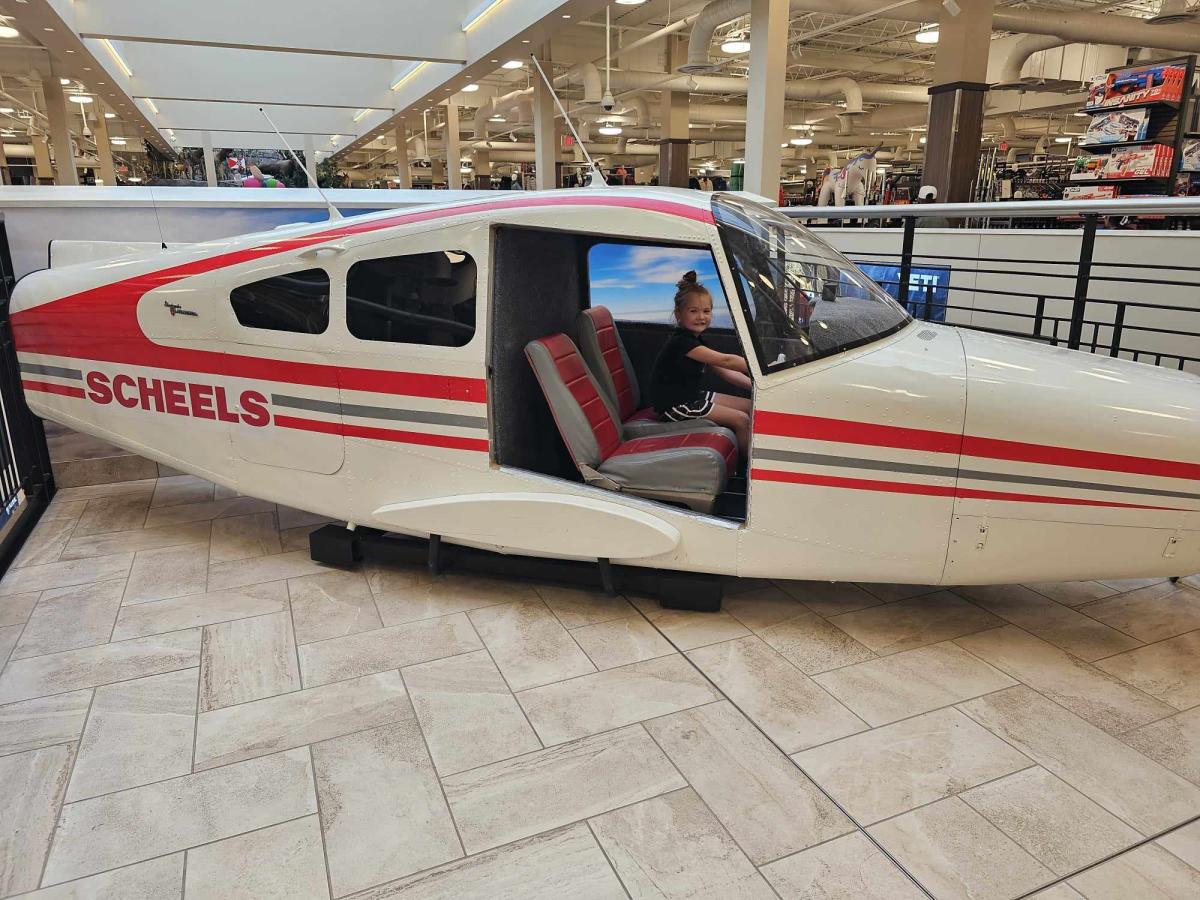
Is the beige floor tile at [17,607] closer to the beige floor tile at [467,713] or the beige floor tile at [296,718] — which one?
the beige floor tile at [296,718]

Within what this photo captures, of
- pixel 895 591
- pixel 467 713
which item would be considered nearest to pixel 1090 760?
pixel 895 591

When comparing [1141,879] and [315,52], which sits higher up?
[315,52]

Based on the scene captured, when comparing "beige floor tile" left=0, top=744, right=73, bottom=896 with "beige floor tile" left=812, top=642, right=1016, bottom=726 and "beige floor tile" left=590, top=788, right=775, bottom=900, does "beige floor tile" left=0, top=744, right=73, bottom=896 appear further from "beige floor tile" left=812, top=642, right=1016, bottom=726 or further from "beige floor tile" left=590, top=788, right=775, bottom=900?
"beige floor tile" left=812, top=642, right=1016, bottom=726

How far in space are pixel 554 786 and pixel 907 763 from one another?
1.07 meters

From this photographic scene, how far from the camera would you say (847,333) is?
119 inches

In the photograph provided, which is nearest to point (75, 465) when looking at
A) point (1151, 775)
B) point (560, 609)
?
point (560, 609)

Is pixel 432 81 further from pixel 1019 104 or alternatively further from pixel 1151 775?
pixel 1019 104

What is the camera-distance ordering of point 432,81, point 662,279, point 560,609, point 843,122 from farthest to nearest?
1. point 843,122
2. point 432,81
3. point 662,279
4. point 560,609

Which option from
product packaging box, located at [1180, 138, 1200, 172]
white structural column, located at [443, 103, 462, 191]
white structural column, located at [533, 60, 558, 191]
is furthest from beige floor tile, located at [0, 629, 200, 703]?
white structural column, located at [443, 103, 462, 191]

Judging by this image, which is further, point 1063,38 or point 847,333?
point 1063,38

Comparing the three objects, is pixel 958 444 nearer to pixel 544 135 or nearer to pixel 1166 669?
pixel 1166 669

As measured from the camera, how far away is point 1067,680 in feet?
9.18

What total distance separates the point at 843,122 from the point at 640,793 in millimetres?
25662

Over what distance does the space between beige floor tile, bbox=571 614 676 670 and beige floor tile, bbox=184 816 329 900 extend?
1.18 m
